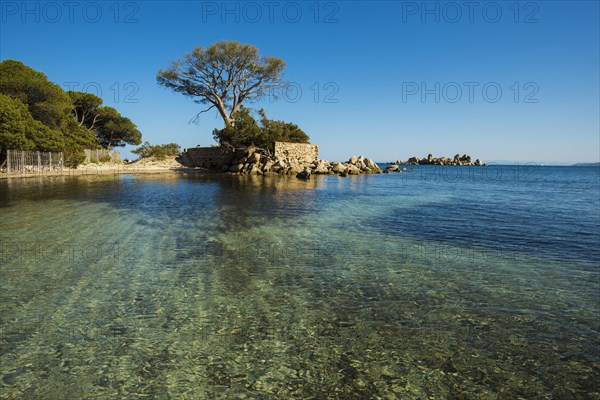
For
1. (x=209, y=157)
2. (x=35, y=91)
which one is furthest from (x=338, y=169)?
(x=35, y=91)

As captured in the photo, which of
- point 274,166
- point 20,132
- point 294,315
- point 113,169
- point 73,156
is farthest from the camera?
point 274,166

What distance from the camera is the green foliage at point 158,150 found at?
195 feet

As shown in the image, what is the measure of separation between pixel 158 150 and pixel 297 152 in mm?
25350

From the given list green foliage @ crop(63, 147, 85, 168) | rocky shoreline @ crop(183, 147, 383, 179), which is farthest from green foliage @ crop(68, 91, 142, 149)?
rocky shoreline @ crop(183, 147, 383, 179)

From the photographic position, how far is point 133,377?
11.7ft

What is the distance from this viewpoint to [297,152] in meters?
53.5

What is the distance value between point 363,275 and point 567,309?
3.35 meters

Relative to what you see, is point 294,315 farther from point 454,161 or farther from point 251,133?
point 454,161

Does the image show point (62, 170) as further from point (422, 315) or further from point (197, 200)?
point (422, 315)

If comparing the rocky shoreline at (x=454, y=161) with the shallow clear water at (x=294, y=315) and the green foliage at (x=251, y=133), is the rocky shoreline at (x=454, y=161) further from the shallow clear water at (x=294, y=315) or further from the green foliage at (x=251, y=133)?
the shallow clear water at (x=294, y=315)

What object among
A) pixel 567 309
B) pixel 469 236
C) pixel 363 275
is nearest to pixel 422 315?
pixel 363 275

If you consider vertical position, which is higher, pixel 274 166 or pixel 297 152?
pixel 297 152

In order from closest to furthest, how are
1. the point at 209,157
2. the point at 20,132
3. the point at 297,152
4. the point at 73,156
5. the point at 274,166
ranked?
1. the point at 20,132
2. the point at 73,156
3. the point at 274,166
4. the point at 297,152
5. the point at 209,157

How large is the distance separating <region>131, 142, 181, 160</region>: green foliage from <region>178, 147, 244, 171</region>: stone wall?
64.5 inches
